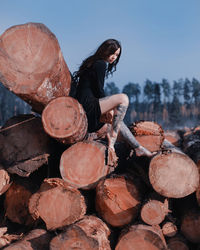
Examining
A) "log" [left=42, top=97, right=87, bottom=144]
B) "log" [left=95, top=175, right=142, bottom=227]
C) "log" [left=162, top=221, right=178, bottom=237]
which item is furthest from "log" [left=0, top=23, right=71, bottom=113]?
"log" [left=162, top=221, right=178, bottom=237]

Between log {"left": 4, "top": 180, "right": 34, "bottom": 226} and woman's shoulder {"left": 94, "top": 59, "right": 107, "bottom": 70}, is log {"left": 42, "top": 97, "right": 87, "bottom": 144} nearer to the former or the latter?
woman's shoulder {"left": 94, "top": 59, "right": 107, "bottom": 70}

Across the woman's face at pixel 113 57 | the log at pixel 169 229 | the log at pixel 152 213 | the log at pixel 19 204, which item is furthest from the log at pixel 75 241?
the woman's face at pixel 113 57

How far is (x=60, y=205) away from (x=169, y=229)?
1088 millimetres

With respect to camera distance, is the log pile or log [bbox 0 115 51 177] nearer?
the log pile

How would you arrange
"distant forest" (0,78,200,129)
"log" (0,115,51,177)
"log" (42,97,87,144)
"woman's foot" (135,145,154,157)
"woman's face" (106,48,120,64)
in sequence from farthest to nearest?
"distant forest" (0,78,200,129), "woman's face" (106,48,120,64), "woman's foot" (135,145,154,157), "log" (0,115,51,177), "log" (42,97,87,144)

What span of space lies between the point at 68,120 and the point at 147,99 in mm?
37890

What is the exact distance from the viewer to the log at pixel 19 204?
2.69m

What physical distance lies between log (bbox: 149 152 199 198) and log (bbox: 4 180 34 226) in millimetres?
1437

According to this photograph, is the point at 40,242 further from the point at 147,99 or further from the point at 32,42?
the point at 147,99

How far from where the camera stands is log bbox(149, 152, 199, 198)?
2207mm

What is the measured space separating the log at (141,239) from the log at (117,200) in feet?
0.68

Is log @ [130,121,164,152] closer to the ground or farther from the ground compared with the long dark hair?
closer to the ground

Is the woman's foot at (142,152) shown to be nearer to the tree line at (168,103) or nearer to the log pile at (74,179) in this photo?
the log pile at (74,179)

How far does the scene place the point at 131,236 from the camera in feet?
6.72
